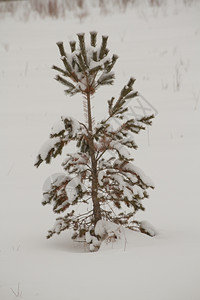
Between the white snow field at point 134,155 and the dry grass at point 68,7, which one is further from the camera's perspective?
the dry grass at point 68,7

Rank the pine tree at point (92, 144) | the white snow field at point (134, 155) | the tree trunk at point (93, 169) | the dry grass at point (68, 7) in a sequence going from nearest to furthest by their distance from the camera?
the white snow field at point (134, 155)
the pine tree at point (92, 144)
the tree trunk at point (93, 169)
the dry grass at point (68, 7)

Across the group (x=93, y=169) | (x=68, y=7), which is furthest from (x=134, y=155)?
(x=68, y=7)

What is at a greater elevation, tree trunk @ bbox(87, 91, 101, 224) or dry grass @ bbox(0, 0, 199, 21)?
dry grass @ bbox(0, 0, 199, 21)

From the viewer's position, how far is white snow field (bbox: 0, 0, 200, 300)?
306 centimetres

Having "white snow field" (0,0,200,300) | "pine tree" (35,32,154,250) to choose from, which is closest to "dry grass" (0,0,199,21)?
"white snow field" (0,0,200,300)

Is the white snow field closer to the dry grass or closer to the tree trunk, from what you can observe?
the dry grass

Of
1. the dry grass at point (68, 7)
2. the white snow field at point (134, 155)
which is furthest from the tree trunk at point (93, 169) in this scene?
the dry grass at point (68, 7)

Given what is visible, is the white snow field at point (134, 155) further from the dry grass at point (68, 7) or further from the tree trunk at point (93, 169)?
the tree trunk at point (93, 169)

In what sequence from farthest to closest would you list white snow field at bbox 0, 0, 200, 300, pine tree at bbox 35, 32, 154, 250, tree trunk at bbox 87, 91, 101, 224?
tree trunk at bbox 87, 91, 101, 224
pine tree at bbox 35, 32, 154, 250
white snow field at bbox 0, 0, 200, 300

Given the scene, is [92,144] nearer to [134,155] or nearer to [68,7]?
[134,155]

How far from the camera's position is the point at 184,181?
577cm

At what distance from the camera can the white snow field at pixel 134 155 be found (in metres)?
Answer: 3.06

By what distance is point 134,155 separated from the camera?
6.79 m

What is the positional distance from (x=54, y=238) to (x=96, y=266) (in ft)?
3.56
